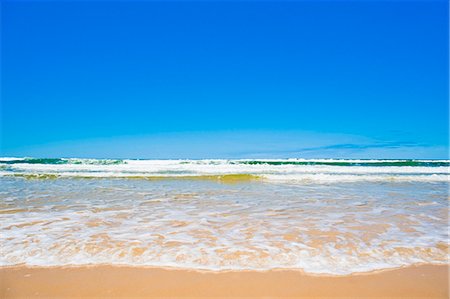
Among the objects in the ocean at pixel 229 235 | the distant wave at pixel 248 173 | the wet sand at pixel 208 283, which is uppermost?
the distant wave at pixel 248 173

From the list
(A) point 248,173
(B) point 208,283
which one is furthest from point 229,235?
(A) point 248,173

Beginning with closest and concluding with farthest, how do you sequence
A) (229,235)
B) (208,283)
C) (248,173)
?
(208,283) < (229,235) < (248,173)

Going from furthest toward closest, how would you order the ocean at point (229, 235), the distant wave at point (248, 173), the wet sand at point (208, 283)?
the distant wave at point (248, 173) < the ocean at point (229, 235) < the wet sand at point (208, 283)

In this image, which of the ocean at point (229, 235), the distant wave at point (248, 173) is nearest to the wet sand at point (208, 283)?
the ocean at point (229, 235)

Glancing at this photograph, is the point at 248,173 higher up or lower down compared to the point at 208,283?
higher up

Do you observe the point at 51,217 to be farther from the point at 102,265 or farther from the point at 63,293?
the point at 63,293

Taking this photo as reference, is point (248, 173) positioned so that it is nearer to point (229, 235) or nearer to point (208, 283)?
point (229, 235)

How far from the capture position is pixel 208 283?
2842mm

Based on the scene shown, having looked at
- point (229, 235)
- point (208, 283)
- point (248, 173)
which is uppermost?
point (248, 173)

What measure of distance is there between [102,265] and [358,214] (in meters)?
4.35

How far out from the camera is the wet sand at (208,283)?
2670 millimetres

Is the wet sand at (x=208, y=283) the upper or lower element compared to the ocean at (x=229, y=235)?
lower

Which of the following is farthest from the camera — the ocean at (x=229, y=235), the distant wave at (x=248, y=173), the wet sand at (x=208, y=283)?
the distant wave at (x=248, y=173)

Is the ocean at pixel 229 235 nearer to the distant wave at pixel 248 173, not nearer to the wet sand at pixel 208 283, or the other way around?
the wet sand at pixel 208 283
